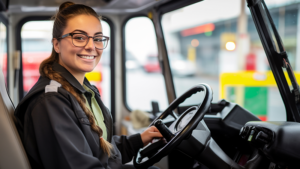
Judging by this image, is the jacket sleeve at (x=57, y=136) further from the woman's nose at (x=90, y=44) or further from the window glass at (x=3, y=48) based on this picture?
the window glass at (x=3, y=48)

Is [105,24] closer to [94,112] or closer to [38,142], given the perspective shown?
[94,112]

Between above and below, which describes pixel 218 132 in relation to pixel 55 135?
below

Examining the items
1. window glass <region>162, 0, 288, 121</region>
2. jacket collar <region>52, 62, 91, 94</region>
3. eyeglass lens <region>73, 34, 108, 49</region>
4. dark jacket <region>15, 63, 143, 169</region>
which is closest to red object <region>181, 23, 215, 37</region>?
window glass <region>162, 0, 288, 121</region>

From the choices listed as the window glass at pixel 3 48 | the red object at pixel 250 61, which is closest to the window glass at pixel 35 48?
the window glass at pixel 3 48

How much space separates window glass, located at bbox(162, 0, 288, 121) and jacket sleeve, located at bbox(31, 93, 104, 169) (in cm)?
122

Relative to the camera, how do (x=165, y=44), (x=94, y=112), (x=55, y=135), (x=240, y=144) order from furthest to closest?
(x=165, y=44), (x=240, y=144), (x=94, y=112), (x=55, y=135)

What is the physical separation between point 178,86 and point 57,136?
83.5 inches

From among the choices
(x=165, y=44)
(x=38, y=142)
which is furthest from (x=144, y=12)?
(x=38, y=142)

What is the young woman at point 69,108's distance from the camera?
103cm

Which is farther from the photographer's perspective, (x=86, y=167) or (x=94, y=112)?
(x=94, y=112)

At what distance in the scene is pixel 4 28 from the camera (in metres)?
Result: 2.81

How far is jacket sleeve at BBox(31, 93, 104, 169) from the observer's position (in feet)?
3.33

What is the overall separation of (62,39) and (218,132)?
1.17m

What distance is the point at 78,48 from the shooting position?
121cm
